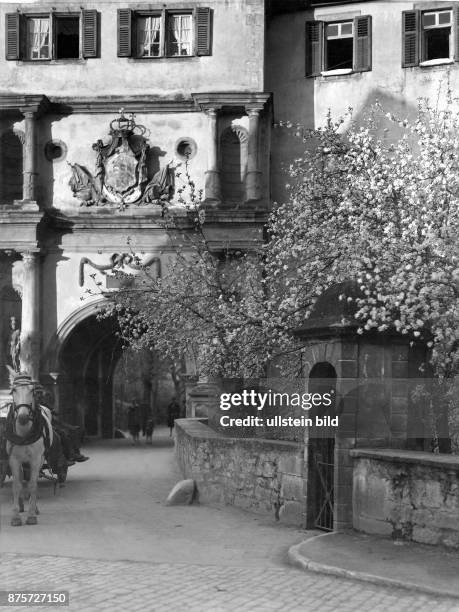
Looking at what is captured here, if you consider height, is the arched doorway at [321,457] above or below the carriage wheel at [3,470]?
above

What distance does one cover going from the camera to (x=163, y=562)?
34.1 ft

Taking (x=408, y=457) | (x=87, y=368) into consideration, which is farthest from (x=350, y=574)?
(x=87, y=368)

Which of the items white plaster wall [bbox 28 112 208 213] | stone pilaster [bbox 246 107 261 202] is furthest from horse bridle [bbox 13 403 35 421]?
white plaster wall [bbox 28 112 208 213]

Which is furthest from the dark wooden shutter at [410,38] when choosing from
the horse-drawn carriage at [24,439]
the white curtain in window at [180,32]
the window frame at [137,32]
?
the horse-drawn carriage at [24,439]

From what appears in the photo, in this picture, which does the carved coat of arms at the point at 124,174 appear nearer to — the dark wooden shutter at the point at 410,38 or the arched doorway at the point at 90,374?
the arched doorway at the point at 90,374

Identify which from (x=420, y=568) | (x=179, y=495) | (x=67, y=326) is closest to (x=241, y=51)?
(x=67, y=326)

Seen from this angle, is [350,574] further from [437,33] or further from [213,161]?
[437,33]

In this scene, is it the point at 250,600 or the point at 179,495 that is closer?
the point at 250,600

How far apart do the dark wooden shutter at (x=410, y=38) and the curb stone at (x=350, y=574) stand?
19.4m

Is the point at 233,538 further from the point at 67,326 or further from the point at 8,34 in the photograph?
the point at 8,34

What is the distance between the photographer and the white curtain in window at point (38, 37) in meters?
28.3

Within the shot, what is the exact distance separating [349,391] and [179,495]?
434 centimetres

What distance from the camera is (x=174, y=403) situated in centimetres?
3634

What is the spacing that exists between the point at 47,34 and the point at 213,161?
605 centimetres
